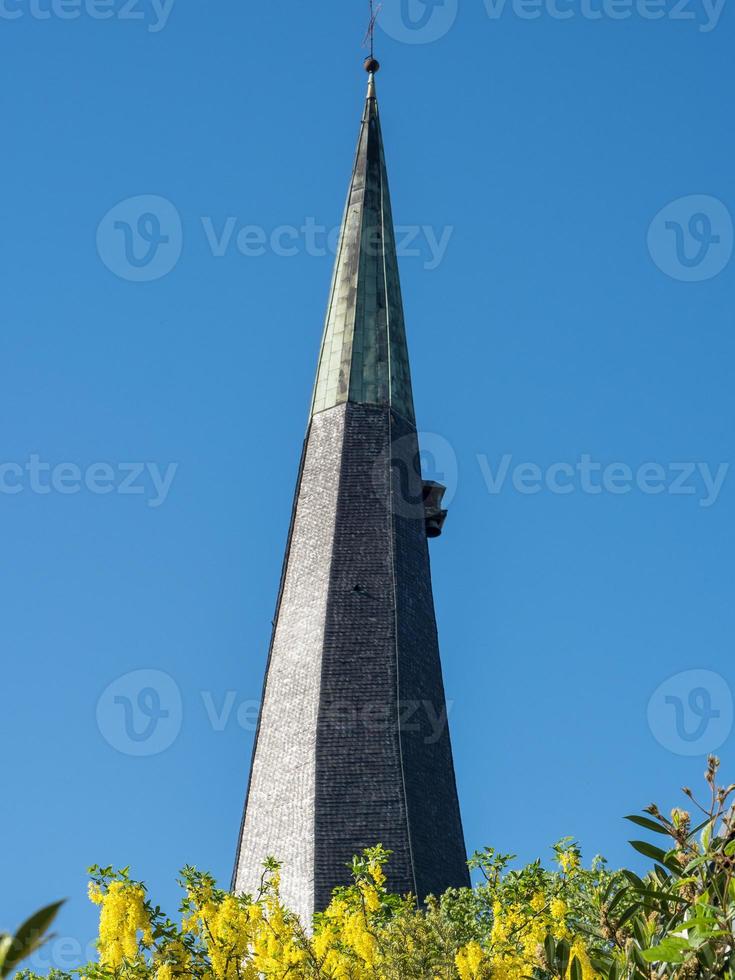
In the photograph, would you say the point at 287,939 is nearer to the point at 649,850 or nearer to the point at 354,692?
the point at 649,850

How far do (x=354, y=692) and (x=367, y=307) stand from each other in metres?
10.6

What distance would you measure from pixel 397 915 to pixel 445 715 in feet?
49.2

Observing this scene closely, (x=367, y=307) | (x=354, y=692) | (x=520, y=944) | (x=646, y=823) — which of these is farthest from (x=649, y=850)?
(x=367, y=307)

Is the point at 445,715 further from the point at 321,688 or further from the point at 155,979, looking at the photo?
the point at 155,979

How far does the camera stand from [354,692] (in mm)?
30109

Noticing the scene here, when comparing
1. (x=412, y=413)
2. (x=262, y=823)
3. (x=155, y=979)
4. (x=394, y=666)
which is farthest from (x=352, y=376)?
(x=155, y=979)

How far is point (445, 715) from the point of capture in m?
31.5

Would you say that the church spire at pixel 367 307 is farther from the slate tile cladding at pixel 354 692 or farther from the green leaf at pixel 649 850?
the green leaf at pixel 649 850

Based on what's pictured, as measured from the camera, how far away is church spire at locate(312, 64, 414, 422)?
119 ft

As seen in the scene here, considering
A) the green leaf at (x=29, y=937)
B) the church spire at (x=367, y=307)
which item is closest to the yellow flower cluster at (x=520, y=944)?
the green leaf at (x=29, y=937)

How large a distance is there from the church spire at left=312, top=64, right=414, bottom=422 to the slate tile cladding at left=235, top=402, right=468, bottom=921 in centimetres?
81

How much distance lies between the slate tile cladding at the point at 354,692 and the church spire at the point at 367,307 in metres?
0.81

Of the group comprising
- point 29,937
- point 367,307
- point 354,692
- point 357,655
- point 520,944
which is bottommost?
point 29,937

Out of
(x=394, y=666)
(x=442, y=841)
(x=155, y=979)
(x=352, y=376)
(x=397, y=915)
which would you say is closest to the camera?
(x=155, y=979)
